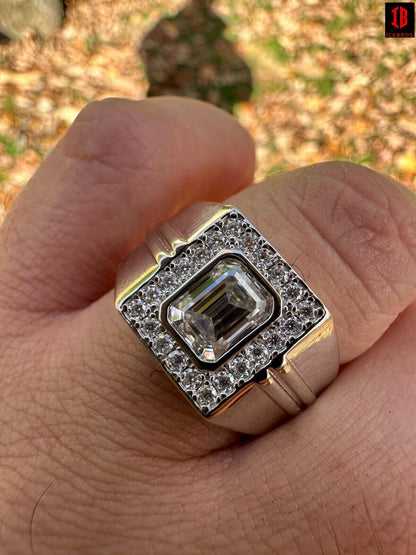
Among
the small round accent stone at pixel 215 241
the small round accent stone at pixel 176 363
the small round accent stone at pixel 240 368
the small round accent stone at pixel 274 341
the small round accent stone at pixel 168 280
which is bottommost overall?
the small round accent stone at pixel 240 368

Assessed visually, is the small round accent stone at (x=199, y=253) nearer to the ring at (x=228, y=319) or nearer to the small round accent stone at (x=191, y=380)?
the ring at (x=228, y=319)

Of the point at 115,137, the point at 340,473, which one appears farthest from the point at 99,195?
the point at 340,473

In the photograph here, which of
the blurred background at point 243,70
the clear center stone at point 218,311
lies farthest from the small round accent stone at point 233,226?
the blurred background at point 243,70

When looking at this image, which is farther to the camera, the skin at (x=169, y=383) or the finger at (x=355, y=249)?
the finger at (x=355, y=249)

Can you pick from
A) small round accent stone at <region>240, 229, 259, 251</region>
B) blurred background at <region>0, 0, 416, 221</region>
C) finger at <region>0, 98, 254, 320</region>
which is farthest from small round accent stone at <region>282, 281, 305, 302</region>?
blurred background at <region>0, 0, 416, 221</region>

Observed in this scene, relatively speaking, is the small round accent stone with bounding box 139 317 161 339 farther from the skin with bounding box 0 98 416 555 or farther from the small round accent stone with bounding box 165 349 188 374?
the skin with bounding box 0 98 416 555

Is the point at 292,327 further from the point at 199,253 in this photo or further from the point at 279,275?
the point at 199,253
